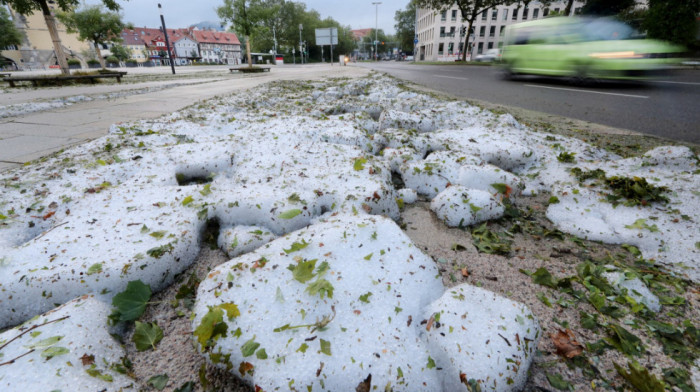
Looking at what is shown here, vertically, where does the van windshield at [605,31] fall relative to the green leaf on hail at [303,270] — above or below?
above

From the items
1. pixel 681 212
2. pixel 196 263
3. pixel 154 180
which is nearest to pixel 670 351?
pixel 681 212

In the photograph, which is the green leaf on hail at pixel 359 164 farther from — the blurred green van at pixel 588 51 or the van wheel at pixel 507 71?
the van wheel at pixel 507 71

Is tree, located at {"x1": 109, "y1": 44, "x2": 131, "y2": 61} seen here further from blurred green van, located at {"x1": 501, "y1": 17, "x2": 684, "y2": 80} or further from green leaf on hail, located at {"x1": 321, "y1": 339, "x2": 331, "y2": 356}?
green leaf on hail, located at {"x1": 321, "y1": 339, "x2": 331, "y2": 356}

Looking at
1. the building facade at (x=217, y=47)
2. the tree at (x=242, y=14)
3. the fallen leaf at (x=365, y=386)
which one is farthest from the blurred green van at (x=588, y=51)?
the building facade at (x=217, y=47)

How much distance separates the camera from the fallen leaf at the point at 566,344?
95 cm

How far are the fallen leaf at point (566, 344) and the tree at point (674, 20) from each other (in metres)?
26.7

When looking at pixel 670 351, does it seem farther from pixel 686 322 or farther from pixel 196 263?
pixel 196 263

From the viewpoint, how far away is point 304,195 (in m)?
1.64

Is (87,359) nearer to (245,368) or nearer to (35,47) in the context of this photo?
(245,368)

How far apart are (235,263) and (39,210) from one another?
1.28 meters

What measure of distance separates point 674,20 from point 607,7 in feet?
32.9

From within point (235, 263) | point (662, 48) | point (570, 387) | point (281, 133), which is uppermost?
point (662, 48)

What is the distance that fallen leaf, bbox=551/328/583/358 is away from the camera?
0.95 meters

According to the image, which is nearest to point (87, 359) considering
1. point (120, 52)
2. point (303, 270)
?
point (303, 270)
